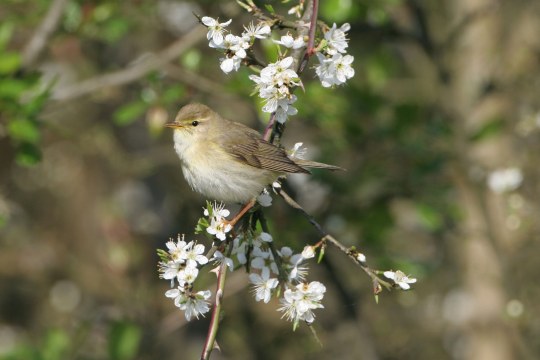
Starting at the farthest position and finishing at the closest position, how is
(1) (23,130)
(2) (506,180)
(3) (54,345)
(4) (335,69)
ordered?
(2) (506,180) → (3) (54,345) → (1) (23,130) → (4) (335,69)

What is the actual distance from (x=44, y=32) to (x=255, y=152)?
2392mm

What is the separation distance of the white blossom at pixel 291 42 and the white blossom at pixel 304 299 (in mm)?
858

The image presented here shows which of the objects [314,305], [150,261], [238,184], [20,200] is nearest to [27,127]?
[238,184]

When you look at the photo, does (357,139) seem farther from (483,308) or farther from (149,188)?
(149,188)

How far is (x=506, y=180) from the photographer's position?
6.20m

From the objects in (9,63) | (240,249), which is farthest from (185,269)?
(9,63)

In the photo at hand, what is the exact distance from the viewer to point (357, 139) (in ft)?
20.0

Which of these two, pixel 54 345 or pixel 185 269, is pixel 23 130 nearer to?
pixel 54 345

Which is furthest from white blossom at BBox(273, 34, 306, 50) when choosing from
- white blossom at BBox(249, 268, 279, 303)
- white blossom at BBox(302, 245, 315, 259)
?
white blossom at BBox(249, 268, 279, 303)

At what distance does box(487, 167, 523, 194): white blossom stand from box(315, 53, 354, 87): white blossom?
3.66m

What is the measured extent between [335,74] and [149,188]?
5670 mm

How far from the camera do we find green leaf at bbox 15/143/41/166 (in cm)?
481

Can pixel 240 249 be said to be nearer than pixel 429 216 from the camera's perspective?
Yes

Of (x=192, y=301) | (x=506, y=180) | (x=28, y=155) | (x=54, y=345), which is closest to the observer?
(x=192, y=301)
